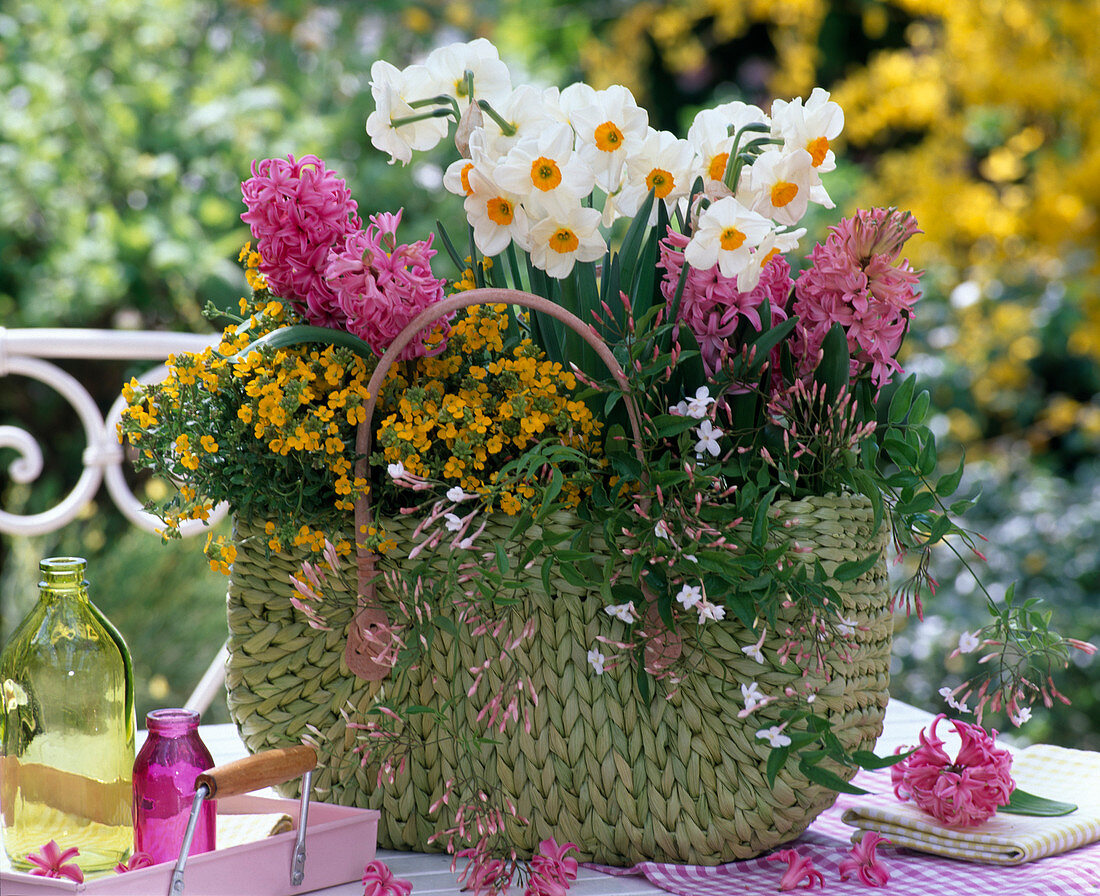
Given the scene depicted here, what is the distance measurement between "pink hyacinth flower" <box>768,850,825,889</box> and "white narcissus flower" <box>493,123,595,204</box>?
0.50 m

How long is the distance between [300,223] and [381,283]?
91 mm

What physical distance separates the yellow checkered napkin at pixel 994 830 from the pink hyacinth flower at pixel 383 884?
1.20ft

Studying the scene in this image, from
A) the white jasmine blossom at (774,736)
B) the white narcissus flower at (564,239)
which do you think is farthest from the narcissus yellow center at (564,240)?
the white jasmine blossom at (774,736)

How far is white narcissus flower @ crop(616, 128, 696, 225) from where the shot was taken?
91 cm

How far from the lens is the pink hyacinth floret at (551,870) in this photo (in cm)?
82

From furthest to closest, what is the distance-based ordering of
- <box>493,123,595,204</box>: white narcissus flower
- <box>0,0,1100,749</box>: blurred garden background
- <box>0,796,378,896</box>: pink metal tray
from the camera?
1. <box>0,0,1100,749</box>: blurred garden background
2. <box>493,123,595,204</box>: white narcissus flower
3. <box>0,796,378,896</box>: pink metal tray

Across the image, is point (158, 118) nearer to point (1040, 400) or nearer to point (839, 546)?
point (839, 546)

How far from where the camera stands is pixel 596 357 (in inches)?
36.1

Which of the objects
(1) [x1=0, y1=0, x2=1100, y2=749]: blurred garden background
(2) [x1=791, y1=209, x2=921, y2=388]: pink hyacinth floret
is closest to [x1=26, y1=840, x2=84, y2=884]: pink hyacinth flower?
(2) [x1=791, y1=209, x2=921, y2=388]: pink hyacinth floret

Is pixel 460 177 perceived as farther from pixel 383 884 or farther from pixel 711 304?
pixel 383 884

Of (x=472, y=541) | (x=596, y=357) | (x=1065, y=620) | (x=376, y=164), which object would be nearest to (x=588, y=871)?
(x=472, y=541)

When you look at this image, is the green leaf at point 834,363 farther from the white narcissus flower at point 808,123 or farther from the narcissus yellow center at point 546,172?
the narcissus yellow center at point 546,172

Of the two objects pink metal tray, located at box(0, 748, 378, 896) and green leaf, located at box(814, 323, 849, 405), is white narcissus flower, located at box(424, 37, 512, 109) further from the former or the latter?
pink metal tray, located at box(0, 748, 378, 896)

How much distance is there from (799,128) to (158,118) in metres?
2.18
